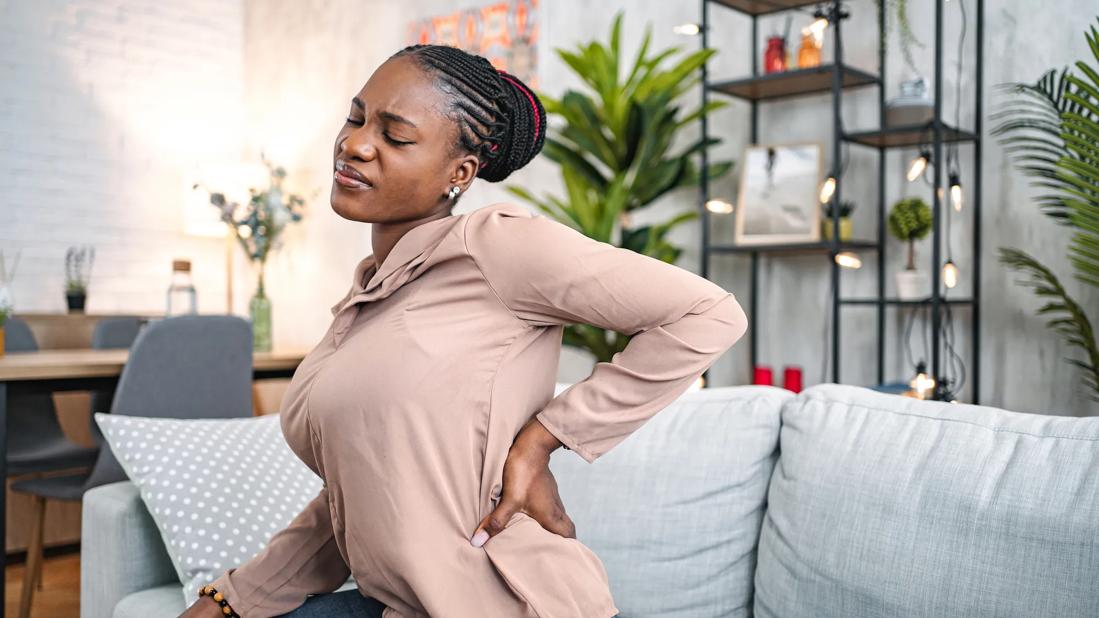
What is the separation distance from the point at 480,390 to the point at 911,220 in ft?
7.92

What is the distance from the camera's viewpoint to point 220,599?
1137 millimetres

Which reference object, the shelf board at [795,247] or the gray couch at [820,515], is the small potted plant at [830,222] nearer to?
the shelf board at [795,247]

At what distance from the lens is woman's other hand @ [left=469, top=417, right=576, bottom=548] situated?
35.8 inches

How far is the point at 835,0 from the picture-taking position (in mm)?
2977

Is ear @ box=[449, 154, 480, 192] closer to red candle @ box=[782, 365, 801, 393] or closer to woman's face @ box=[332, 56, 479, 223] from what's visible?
woman's face @ box=[332, 56, 479, 223]

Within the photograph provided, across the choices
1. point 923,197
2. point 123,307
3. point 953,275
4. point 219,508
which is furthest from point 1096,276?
A: point 123,307

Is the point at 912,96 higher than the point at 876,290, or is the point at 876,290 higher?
the point at 912,96

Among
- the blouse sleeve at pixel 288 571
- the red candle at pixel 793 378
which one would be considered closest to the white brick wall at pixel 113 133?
the red candle at pixel 793 378

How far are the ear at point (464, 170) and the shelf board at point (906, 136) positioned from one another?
7.20 feet

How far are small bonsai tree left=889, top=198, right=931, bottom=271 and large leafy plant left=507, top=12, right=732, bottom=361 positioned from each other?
1.99ft

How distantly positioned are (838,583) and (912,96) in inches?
80.4

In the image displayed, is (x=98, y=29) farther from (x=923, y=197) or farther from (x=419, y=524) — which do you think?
(x=419, y=524)

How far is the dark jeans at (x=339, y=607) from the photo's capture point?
3.59 ft

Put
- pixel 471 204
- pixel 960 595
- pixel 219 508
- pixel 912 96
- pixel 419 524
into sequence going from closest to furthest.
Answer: pixel 419 524
pixel 960 595
pixel 219 508
pixel 912 96
pixel 471 204
